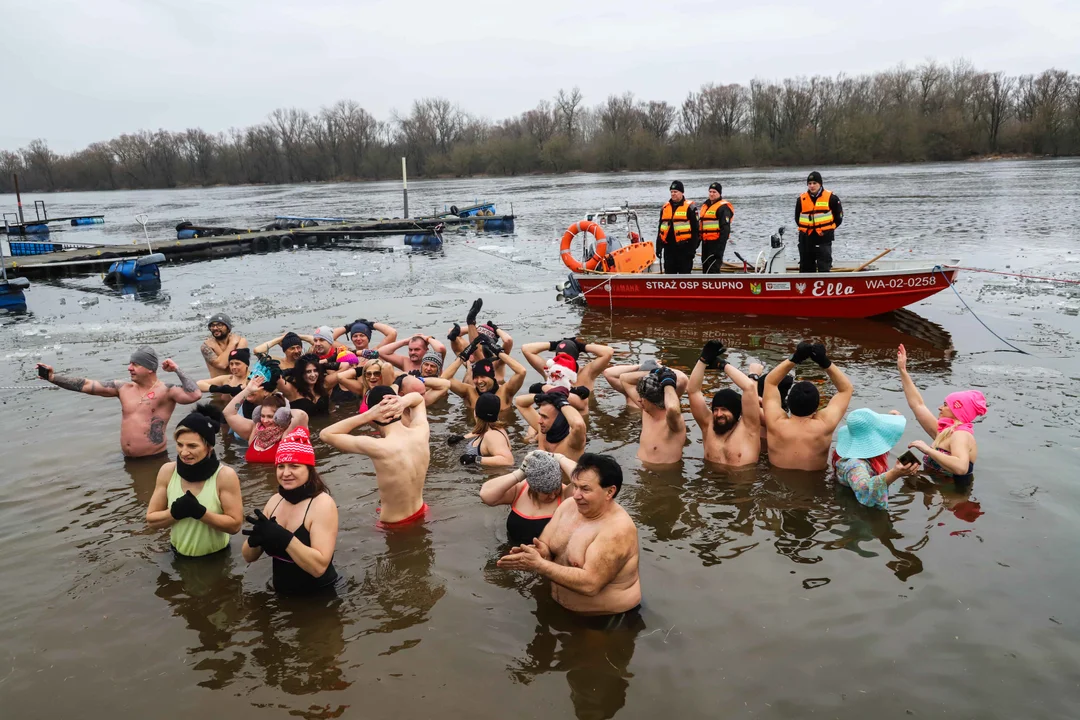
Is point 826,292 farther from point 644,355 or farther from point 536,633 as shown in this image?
point 536,633

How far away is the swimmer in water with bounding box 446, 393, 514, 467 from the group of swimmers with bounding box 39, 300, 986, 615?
0.01 meters

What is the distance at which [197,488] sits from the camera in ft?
15.8

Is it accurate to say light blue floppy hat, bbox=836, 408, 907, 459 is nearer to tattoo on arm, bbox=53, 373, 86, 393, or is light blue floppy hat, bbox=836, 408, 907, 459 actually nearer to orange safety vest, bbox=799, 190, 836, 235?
tattoo on arm, bbox=53, 373, 86, 393

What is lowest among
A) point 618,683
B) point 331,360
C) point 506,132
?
point 618,683

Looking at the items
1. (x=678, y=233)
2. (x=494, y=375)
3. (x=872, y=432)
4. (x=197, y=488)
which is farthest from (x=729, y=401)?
(x=678, y=233)

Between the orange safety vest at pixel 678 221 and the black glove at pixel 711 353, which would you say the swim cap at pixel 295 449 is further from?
the orange safety vest at pixel 678 221

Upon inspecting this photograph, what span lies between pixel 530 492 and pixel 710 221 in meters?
9.67

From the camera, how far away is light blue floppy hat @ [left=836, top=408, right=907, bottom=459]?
5.74 m

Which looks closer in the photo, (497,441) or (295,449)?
(295,449)

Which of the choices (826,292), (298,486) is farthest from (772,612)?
(826,292)

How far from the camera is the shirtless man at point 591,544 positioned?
13.0 feet

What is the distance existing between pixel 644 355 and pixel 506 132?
97157 millimetres

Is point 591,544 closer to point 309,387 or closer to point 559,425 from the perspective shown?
point 559,425

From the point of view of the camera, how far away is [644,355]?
11.9 m
